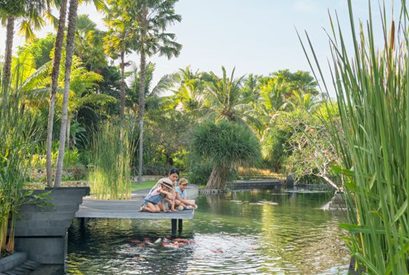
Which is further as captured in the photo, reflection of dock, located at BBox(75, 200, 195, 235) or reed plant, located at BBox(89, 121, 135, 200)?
reed plant, located at BBox(89, 121, 135, 200)

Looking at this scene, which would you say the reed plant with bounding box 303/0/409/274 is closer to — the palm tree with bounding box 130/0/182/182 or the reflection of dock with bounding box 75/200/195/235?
the reflection of dock with bounding box 75/200/195/235

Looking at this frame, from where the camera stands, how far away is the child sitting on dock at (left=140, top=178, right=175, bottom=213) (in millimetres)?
7656

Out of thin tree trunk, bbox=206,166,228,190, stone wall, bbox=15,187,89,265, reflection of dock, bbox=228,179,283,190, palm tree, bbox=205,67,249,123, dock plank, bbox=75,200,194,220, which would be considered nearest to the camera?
stone wall, bbox=15,187,89,265

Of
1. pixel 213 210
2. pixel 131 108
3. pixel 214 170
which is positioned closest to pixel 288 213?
pixel 213 210

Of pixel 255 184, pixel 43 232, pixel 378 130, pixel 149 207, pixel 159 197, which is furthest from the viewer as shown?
pixel 255 184

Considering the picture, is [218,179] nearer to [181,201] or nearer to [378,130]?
[181,201]

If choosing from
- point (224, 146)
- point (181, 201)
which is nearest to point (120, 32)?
point (224, 146)

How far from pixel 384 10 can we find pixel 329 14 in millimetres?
147

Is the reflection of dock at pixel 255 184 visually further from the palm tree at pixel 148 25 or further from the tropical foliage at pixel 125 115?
the palm tree at pixel 148 25

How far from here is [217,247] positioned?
6.97 m

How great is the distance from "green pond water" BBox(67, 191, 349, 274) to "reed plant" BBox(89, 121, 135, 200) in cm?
66

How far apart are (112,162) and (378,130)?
341 inches

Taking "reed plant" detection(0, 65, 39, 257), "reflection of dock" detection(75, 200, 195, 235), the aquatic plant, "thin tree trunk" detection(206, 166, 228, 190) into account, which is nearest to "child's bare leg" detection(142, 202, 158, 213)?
"reflection of dock" detection(75, 200, 195, 235)

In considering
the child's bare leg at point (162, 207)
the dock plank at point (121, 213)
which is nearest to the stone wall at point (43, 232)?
the dock plank at point (121, 213)
